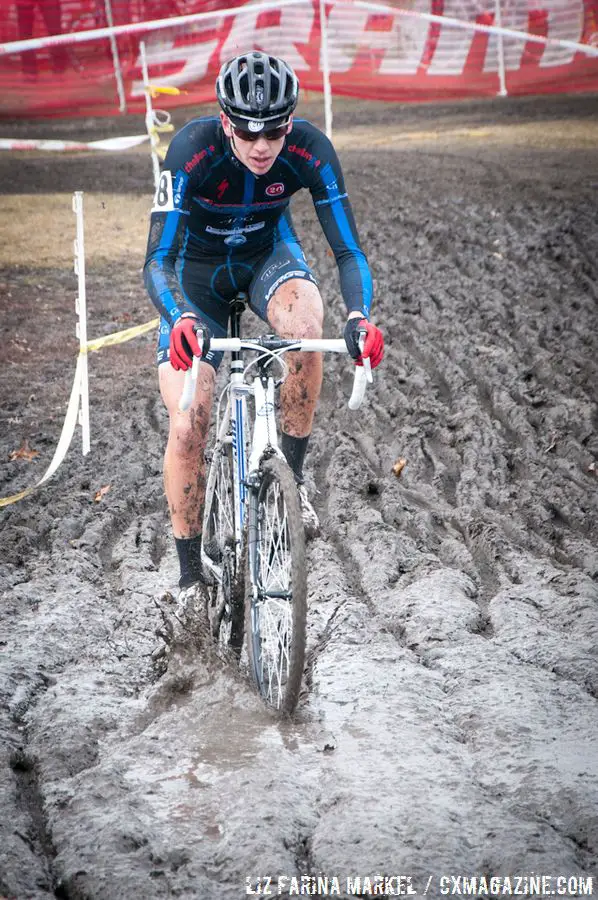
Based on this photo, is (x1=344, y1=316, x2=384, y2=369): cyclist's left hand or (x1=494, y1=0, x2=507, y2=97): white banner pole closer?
(x1=344, y1=316, x2=384, y2=369): cyclist's left hand

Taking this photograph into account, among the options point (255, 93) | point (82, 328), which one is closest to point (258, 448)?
point (255, 93)

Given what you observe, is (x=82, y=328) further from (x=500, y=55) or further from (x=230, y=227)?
(x=500, y=55)

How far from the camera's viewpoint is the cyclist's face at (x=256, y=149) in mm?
4047

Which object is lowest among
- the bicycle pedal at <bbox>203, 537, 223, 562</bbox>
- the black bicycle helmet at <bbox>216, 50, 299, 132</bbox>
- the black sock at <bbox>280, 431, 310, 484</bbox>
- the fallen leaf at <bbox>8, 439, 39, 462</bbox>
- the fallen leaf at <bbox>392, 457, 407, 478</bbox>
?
the fallen leaf at <bbox>8, 439, 39, 462</bbox>

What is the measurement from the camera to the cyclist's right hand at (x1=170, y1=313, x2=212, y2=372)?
3.63m

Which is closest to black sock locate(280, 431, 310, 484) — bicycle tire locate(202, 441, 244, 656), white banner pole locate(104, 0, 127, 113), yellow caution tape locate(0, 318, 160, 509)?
bicycle tire locate(202, 441, 244, 656)

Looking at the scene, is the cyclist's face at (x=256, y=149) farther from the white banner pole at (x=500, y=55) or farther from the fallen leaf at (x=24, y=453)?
the white banner pole at (x=500, y=55)

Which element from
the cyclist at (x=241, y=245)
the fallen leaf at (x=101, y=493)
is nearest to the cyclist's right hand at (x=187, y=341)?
the cyclist at (x=241, y=245)

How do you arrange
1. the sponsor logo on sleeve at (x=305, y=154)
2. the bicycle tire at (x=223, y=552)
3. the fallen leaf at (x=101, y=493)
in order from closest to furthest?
the bicycle tire at (x=223, y=552) → the sponsor logo on sleeve at (x=305, y=154) → the fallen leaf at (x=101, y=493)

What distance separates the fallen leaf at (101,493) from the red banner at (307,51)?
11.6 metres

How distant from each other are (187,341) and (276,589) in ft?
3.21

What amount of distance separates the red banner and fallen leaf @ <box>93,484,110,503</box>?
11.6 meters

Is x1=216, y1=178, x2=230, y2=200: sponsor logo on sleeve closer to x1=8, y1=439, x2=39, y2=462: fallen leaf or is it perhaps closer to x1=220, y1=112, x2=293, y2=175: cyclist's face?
x1=220, y1=112, x2=293, y2=175: cyclist's face

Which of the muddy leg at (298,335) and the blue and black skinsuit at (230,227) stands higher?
the blue and black skinsuit at (230,227)
